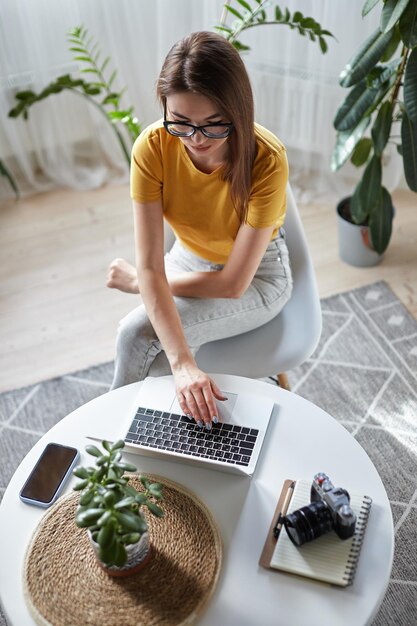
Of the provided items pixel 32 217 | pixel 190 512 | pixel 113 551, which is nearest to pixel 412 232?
pixel 32 217

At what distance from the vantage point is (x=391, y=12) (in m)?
1.83

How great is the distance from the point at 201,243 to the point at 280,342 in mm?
327

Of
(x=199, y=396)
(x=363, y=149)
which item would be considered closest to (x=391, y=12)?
(x=363, y=149)

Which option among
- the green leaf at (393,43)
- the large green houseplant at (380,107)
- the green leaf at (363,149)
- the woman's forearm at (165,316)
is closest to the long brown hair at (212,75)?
the woman's forearm at (165,316)

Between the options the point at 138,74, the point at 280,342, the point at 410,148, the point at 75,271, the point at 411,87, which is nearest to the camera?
the point at 280,342

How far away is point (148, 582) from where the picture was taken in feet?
3.98

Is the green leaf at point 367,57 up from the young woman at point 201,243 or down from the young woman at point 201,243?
up

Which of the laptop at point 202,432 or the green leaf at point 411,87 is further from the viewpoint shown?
the green leaf at point 411,87

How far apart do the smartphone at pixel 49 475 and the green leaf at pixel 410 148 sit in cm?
136

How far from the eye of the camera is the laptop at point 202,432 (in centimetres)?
137

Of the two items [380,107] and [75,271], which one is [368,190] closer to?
[380,107]

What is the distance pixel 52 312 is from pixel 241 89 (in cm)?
136

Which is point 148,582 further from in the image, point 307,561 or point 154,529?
point 307,561

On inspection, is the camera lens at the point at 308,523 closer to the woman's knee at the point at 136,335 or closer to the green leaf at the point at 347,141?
the woman's knee at the point at 136,335
